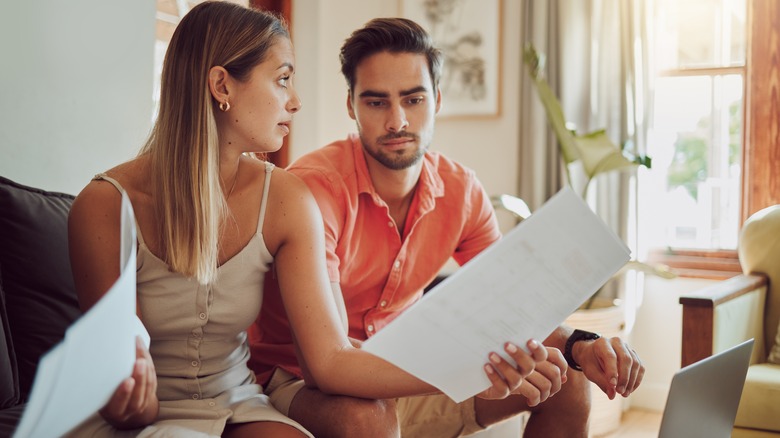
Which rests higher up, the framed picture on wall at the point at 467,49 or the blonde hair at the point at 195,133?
the framed picture on wall at the point at 467,49

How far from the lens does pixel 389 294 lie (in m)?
1.84

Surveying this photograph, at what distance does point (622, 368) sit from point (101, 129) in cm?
153

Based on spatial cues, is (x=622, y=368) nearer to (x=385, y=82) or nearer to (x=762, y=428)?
(x=385, y=82)

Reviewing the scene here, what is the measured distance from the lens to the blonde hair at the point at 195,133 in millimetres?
1315

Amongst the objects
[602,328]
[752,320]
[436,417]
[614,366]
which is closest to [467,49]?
[602,328]

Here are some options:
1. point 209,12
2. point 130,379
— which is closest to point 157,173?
point 209,12

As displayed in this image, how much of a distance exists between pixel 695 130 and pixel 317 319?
8.82 ft

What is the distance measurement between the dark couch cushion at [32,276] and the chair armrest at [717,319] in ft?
5.22

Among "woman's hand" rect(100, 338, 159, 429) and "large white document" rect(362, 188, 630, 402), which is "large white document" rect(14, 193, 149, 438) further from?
"large white document" rect(362, 188, 630, 402)

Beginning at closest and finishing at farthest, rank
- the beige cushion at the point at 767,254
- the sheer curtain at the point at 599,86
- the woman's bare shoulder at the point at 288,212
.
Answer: the woman's bare shoulder at the point at 288,212 → the beige cushion at the point at 767,254 → the sheer curtain at the point at 599,86

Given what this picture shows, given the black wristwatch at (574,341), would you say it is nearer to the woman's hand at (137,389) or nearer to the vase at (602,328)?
the woman's hand at (137,389)

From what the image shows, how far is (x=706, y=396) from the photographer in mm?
1356

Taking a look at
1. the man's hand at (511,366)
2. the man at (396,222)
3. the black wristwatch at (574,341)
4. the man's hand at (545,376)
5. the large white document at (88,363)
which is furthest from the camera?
the man at (396,222)

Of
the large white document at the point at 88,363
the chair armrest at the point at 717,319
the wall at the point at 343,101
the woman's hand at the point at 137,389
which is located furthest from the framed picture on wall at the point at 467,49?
the large white document at the point at 88,363
